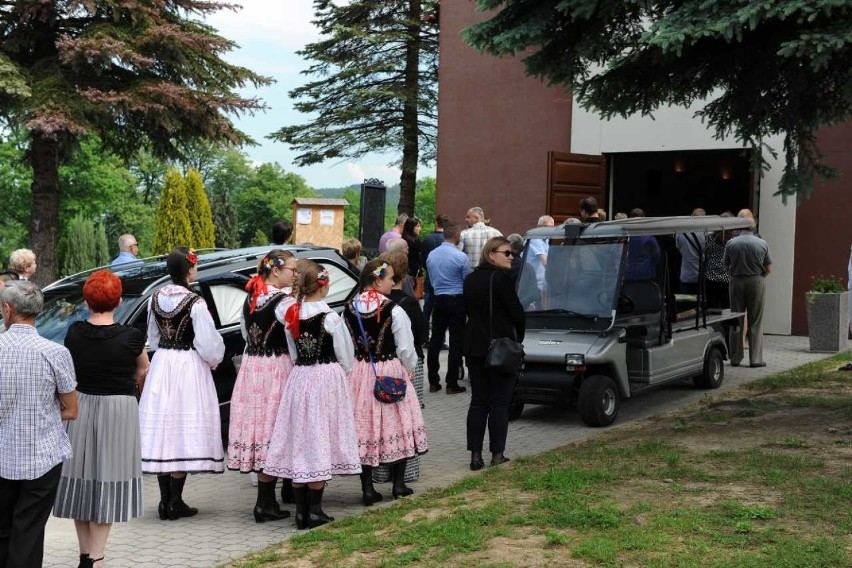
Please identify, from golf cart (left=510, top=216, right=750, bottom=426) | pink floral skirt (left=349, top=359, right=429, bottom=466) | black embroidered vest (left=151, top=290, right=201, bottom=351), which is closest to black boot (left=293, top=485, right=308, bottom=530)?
pink floral skirt (left=349, top=359, right=429, bottom=466)

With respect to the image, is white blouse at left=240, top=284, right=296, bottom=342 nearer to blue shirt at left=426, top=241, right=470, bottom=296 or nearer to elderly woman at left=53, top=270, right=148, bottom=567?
elderly woman at left=53, top=270, right=148, bottom=567

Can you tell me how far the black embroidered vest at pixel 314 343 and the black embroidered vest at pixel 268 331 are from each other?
13.1 inches

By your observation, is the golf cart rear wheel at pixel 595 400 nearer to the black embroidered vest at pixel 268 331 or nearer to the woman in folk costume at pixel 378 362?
the woman in folk costume at pixel 378 362

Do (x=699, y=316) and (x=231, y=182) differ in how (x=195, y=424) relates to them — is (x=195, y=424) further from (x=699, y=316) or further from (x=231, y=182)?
(x=231, y=182)

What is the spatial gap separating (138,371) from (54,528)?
6.20ft

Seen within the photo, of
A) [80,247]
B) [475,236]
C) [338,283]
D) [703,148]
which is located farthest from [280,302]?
[80,247]

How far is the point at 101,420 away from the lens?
5895mm

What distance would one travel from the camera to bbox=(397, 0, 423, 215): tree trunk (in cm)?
3281

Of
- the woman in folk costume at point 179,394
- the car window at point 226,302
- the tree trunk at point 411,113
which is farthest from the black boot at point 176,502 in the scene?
the tree trunk at point 411,113

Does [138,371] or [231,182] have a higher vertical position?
[231,182]

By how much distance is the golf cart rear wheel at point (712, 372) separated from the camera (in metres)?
12.4

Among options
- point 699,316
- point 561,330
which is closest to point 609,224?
point 561,330

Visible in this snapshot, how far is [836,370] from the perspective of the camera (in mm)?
13609

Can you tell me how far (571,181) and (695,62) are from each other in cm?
899
